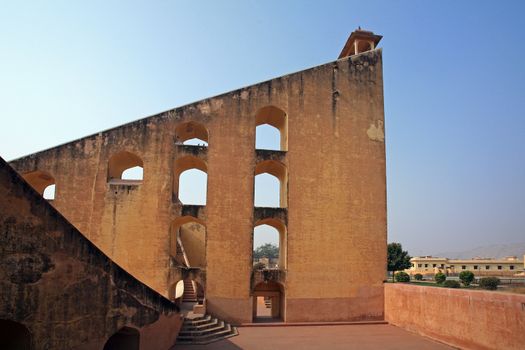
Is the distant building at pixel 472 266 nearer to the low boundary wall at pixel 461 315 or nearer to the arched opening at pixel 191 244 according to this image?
the arched opening at pixel 191 244

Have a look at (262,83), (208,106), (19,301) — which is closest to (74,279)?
(19,301)

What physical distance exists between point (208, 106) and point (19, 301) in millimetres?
9433

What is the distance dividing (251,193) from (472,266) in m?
47.7

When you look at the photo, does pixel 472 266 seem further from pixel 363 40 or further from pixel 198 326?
pixel 198 326

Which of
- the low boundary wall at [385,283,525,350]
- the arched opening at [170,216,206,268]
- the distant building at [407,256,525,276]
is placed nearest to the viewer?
the low boundary wall at [385,283,525,350]

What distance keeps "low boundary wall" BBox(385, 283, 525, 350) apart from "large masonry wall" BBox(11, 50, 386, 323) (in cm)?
156

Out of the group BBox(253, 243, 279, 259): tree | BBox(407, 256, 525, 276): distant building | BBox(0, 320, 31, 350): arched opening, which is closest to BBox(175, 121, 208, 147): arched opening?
BBox(0, 320, 31, 350): arched opening

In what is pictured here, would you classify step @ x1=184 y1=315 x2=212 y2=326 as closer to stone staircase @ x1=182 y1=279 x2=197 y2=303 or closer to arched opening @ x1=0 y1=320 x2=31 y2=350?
stone staircase @ x1=182 y1=279 x2=197 y2=303

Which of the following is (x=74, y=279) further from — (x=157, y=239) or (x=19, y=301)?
(x=157, y=239)

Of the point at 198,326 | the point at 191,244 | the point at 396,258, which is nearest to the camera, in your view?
the point at 198,326

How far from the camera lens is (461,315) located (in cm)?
1108

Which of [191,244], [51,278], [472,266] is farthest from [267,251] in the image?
[51,278]

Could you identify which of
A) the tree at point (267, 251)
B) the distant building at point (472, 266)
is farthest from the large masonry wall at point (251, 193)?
the tree at point (267, 251)

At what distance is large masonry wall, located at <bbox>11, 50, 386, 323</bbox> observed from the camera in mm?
13891
